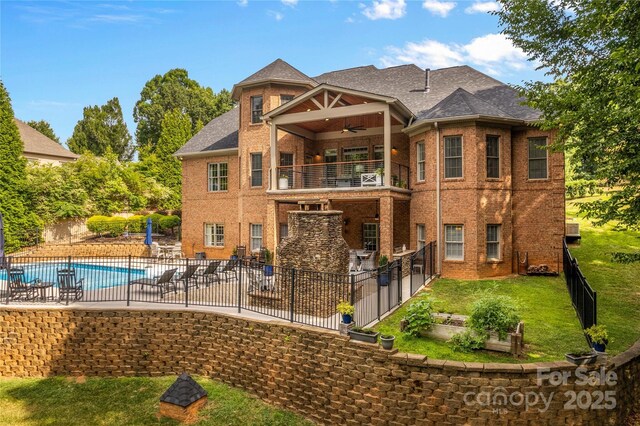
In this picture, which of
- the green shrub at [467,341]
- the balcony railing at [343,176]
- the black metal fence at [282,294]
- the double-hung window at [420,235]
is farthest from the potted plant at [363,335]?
the double-hung window at [420,235]

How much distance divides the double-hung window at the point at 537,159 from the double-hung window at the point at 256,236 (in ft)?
49.3

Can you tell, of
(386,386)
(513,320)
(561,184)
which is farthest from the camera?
(561,184)

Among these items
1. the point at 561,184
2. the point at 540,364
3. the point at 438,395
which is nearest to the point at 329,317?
the point at 438,395

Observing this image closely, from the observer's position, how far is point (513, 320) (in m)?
8.33

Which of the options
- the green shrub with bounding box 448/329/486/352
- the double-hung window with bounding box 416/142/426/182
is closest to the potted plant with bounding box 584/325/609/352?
the green shrub with bounding box 448/329/486/352

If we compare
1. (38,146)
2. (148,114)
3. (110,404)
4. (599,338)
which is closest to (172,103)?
(148,114)

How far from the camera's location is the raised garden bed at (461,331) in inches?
315

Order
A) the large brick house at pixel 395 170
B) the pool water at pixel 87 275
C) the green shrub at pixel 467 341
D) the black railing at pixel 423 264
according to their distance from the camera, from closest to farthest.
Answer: the green shrub at pixel 467 341 < the black railing at pixel 423 264 < the pool water at pixel 87 275 < the large brick house at pixel 395 170

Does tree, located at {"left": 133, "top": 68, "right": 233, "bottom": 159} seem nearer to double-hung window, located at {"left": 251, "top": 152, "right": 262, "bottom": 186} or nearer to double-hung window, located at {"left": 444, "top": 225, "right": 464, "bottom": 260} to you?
double-hung window, located at {"left": 251, "top": 152, "right": 262, "bottom": 186}

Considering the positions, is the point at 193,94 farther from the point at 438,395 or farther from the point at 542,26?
the point at 438,395

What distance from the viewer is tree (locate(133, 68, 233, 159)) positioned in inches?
2303

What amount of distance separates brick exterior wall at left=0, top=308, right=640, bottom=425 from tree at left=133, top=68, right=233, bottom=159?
163 feet

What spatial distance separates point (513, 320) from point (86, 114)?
75.7 metres

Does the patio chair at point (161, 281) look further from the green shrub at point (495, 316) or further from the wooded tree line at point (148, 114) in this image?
the wooded tree line at point (148, 114)
